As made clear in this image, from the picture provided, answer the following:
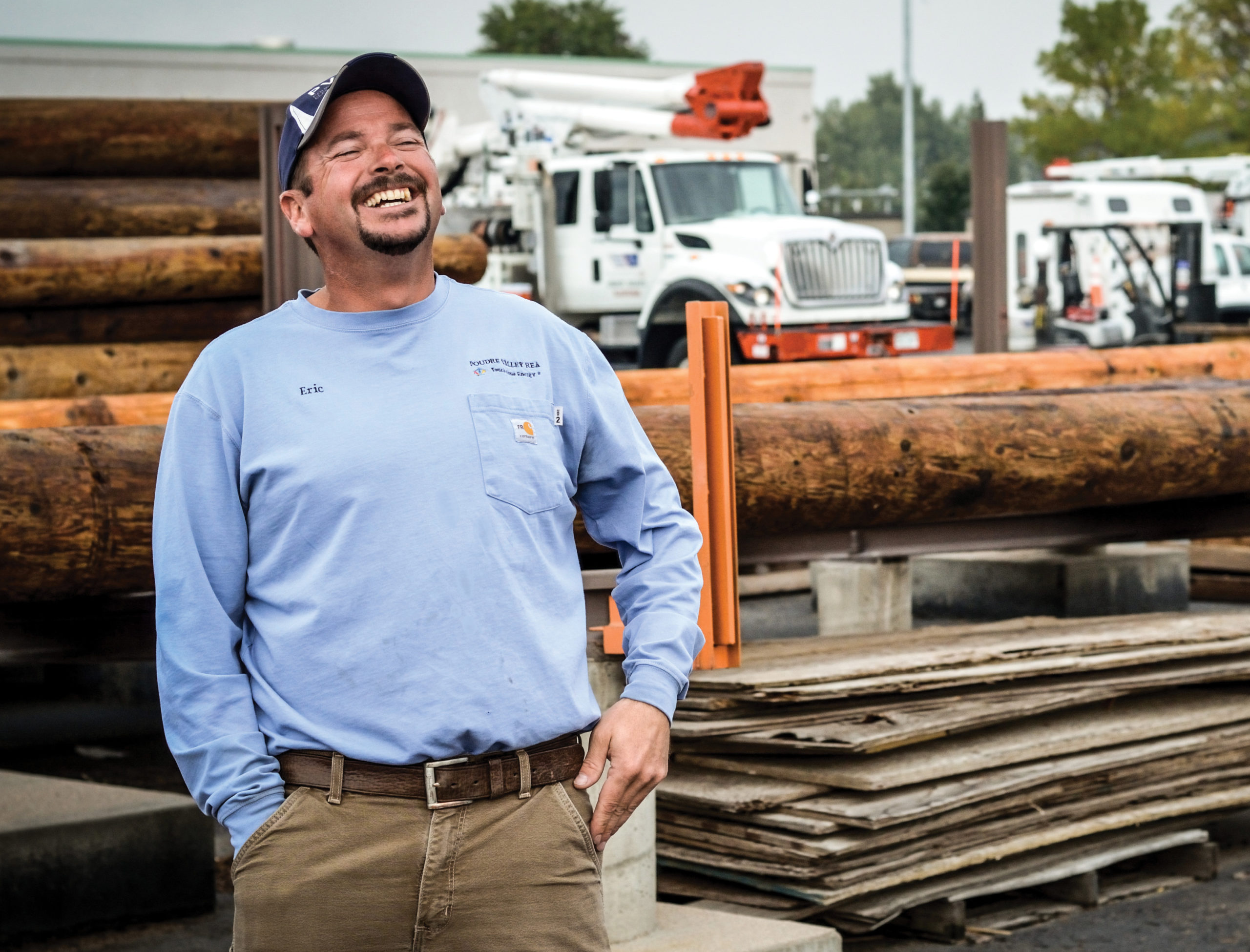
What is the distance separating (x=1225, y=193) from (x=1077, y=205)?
7063mm

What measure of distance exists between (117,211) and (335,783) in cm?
876

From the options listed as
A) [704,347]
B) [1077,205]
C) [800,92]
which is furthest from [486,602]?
[800,92]

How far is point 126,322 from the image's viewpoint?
30.9ft

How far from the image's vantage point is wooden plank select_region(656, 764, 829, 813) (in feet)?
15.3

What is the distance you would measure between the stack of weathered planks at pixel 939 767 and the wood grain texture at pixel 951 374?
2.36 m

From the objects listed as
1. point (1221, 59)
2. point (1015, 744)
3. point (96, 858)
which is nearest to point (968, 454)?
point (1015, 744)

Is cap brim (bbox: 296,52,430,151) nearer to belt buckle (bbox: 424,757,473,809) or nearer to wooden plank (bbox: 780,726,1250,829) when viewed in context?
belt buckle (bbox: 424,757,473,809)

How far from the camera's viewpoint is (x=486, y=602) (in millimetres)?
2227

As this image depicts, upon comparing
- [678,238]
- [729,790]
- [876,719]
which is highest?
[678,238]

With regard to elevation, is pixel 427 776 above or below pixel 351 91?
below

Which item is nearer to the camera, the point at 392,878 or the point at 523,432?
the point at 392,878

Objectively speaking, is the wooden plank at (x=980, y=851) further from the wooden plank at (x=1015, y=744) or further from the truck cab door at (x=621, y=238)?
the truck cab door at (x=621, y=238)

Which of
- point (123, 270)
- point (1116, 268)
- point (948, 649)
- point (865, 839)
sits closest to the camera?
point (865, 839)

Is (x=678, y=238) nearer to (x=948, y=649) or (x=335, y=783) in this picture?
(x=948, y=649)
